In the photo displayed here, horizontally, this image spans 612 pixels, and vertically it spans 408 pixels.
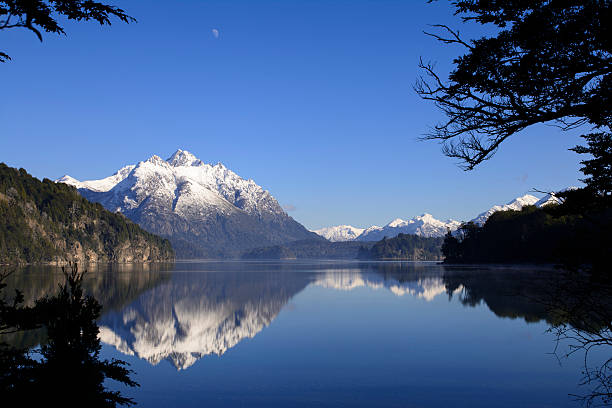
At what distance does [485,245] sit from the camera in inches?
6590

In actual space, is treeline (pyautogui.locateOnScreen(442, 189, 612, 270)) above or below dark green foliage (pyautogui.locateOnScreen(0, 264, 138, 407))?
above

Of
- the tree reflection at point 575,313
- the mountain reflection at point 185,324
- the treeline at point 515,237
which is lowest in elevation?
the mountain reflection at point 185,324

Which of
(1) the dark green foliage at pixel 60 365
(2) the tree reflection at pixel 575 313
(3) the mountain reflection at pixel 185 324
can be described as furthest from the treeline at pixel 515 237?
(1) the dark green foliage at pixel 60 365

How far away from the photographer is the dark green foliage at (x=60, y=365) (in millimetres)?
13078

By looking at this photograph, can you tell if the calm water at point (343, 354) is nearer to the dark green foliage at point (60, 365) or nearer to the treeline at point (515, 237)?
the dark green foliage at point (60, 365)

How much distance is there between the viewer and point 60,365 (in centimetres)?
1398

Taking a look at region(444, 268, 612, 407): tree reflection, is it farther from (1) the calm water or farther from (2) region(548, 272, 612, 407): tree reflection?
(1) the calm water

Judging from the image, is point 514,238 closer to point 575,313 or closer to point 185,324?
point 185,324

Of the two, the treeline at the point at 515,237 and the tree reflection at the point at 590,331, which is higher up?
the treeline at the point at 515,237

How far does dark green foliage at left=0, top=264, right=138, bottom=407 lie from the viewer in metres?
13.1

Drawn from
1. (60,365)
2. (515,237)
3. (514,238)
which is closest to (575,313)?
(60,365)

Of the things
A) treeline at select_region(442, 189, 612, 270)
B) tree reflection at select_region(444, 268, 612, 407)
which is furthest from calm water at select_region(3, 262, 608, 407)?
treeline at select_region(442, 189, 612, 270)

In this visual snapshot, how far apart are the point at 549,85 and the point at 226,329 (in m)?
30.3

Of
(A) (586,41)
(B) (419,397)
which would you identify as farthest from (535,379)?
(A) (586,41)
